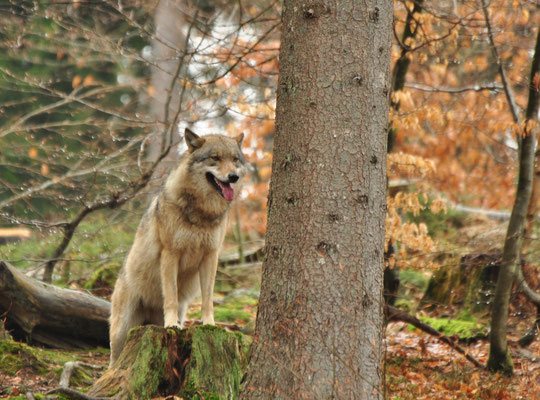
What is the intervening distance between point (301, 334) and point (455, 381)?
4117 mm

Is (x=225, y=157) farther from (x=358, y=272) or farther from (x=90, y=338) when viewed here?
(x=90, y=338)

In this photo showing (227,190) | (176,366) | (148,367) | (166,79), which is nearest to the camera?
(148,367)

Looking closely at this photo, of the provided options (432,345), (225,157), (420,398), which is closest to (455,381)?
(420,398)

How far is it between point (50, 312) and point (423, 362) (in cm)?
530

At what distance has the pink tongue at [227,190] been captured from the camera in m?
5.63

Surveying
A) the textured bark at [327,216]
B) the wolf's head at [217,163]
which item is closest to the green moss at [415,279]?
the wolf's head at [217,163]

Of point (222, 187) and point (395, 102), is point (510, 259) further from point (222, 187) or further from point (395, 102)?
point (222, 187)

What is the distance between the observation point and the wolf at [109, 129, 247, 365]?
575cm

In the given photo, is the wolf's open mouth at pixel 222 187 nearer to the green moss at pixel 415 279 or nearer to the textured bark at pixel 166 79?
the textured bark at pixel 166 79

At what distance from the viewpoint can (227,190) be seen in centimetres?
568

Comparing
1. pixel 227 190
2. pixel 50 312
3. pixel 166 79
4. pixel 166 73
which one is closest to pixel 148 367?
pixel 227 190

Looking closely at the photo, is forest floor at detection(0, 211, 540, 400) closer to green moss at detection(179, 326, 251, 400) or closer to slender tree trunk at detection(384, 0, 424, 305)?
slender tree trunk at detection(384, 0, 424, 305)

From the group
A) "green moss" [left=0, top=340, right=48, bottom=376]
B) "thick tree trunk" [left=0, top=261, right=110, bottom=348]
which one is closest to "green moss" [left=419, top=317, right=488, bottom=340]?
"thick tree trunk" [left=0, top=261, right=110, bottom=348]

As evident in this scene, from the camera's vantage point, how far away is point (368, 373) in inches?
131
